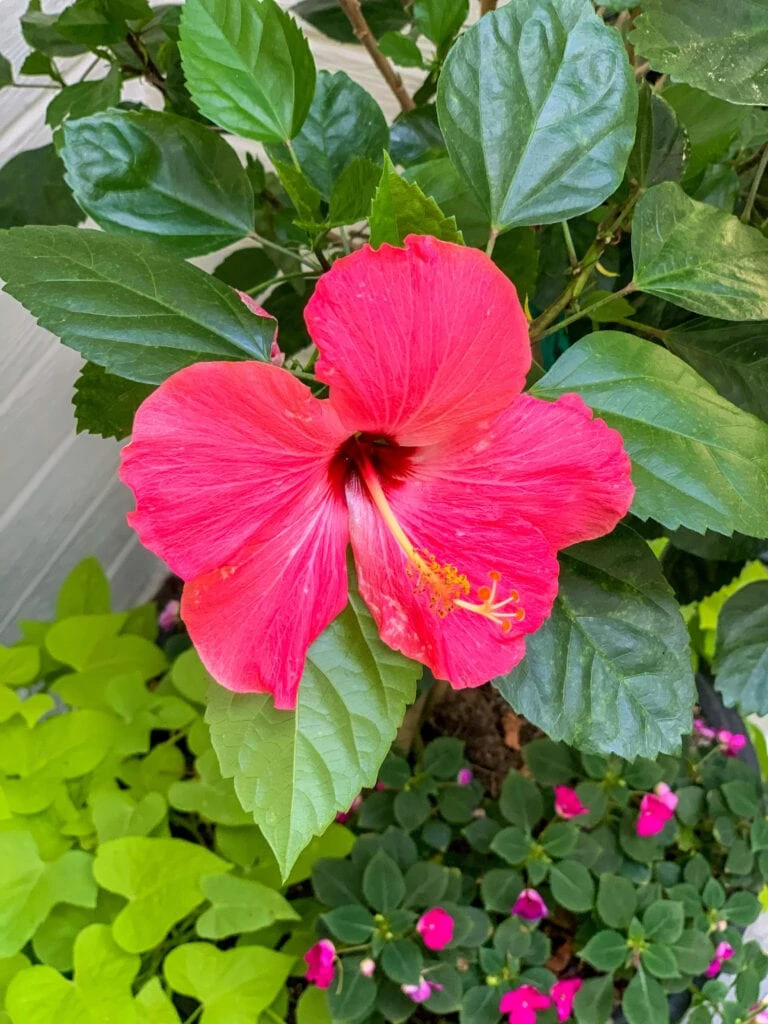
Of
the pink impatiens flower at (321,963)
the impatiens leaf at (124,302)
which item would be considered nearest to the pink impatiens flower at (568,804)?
the pink impatiens flower at (321,963)

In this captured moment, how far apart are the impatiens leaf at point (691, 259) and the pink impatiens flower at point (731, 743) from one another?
667 millimetres

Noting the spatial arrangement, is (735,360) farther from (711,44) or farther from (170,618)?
(170,618)

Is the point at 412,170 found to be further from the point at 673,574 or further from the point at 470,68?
the point at 673,574

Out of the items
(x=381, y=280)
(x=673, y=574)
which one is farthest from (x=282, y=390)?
(x=673, y=574)

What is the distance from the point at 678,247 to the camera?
0.48 meters

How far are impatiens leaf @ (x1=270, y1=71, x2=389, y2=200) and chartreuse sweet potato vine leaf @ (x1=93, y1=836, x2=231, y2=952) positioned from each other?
0.64 meters

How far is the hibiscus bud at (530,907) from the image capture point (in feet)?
2.74

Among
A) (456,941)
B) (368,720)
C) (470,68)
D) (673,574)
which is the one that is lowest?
(456,941)

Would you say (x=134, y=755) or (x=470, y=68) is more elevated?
(x=470, y=68)

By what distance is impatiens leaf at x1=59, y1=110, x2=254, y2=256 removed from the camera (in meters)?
0.48

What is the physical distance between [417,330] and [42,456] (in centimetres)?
100

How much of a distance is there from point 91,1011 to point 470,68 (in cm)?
78

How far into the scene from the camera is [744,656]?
724mm

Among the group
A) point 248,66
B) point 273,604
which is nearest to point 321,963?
point 273,604
